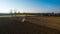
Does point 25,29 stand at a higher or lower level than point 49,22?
higher

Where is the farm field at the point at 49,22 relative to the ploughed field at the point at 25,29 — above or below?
below

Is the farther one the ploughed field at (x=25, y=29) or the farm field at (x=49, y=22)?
the farm field at (x=49, y=22)

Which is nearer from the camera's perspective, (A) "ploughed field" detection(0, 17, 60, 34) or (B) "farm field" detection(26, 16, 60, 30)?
(A) "ploughed field" detection(0, 17, 60, 34)

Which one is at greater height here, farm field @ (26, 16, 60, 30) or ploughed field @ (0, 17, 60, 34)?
ploughed field @ (0, 17, 60, 34)

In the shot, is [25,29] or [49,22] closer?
[25,29]
